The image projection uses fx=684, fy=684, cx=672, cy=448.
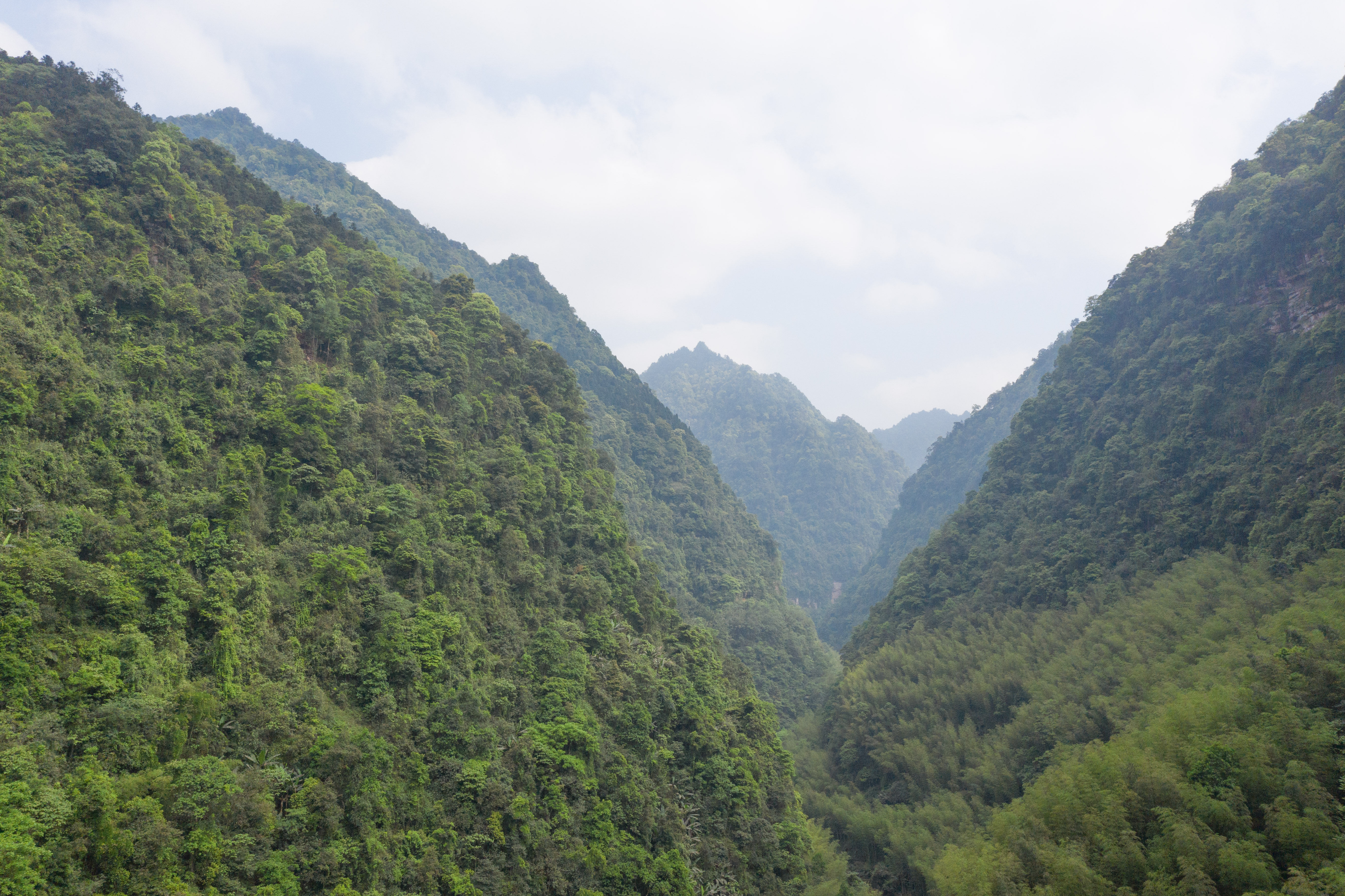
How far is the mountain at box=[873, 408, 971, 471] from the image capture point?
156 meters

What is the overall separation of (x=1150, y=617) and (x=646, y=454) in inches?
1463

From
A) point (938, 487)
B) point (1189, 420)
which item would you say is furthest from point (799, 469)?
point (1189, 420)

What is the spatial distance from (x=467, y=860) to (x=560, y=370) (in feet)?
72.0

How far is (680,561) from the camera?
47.5m

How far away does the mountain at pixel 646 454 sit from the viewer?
4466 centimetres

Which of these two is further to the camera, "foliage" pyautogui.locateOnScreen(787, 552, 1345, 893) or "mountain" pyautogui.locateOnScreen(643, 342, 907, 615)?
"mountain" pyautogui.locateOnScreen(643, 342, 907, 615)

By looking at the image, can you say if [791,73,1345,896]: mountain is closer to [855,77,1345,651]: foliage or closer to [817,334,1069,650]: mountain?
[855,77,1345,651]: foliage

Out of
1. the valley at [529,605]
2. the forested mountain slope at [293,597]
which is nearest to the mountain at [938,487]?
the valley at [529,605]

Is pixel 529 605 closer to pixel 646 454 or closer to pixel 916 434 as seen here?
pixel 646 454

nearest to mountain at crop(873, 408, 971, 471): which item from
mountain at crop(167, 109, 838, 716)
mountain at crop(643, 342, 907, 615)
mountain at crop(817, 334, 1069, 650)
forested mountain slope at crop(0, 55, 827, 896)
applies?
mountain at crop(643, 342, 907, 615)

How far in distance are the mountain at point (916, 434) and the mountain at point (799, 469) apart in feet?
117

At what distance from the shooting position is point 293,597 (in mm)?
15180

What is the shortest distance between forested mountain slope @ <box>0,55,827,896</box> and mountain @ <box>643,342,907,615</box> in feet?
190

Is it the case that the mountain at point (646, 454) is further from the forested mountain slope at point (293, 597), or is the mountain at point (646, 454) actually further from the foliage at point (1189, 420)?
the forested mountain slope at point (293, 597)
